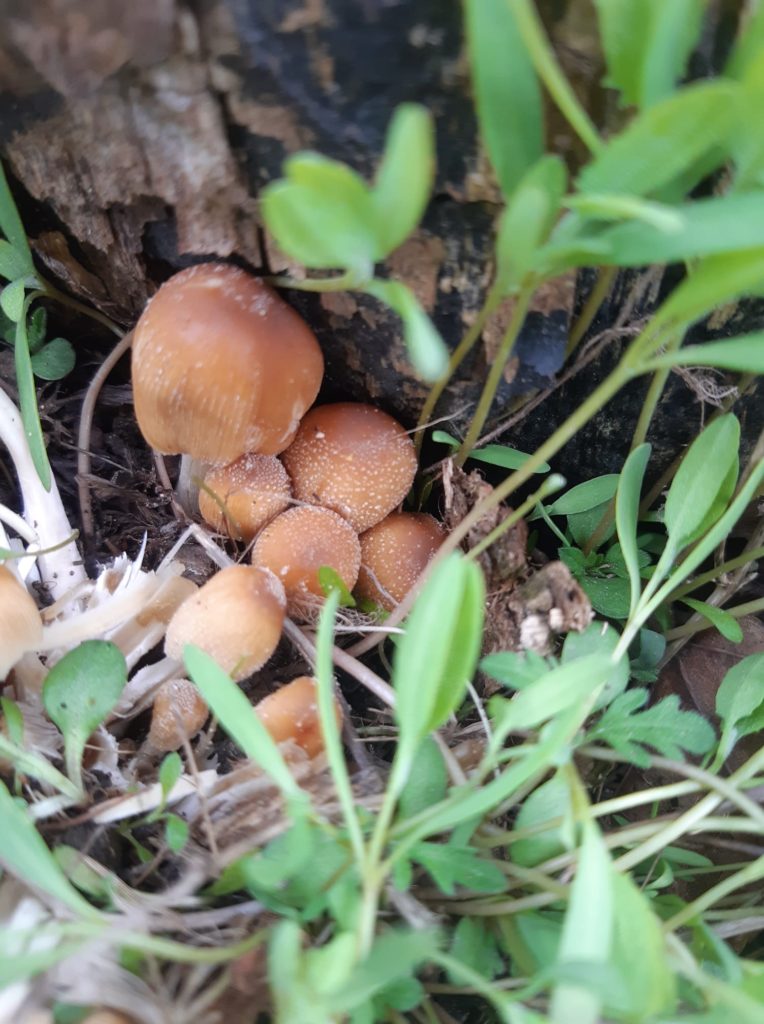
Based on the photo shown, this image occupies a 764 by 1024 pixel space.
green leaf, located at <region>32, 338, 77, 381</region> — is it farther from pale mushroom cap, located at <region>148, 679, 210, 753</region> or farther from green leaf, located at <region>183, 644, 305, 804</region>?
green leaf, located at <region>183, 644, 305, 804</region>

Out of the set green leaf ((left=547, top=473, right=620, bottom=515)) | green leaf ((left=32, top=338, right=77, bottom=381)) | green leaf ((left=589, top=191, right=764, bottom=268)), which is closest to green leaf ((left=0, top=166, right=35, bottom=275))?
green leaf ((left=32, top=338, right=77, bottom=381))

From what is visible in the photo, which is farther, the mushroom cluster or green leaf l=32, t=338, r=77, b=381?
green leaf l=32, t=338, r=77, b=381

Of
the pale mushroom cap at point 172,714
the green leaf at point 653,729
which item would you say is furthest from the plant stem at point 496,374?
the pale mushroom cap at point 172,714

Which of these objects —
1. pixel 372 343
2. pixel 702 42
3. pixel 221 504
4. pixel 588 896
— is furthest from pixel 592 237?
pixel 221 504

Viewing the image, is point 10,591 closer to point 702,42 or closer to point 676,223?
point 676,223

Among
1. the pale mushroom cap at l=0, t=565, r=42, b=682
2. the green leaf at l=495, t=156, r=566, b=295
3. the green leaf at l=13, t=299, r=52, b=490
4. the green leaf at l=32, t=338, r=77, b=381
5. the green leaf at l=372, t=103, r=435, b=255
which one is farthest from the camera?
the green leaf at l=32, t=338, r=77, b=381

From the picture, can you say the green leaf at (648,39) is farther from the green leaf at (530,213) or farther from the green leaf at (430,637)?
the green leaf at (430,637)

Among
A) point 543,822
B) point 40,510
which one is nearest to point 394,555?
point 543,822
